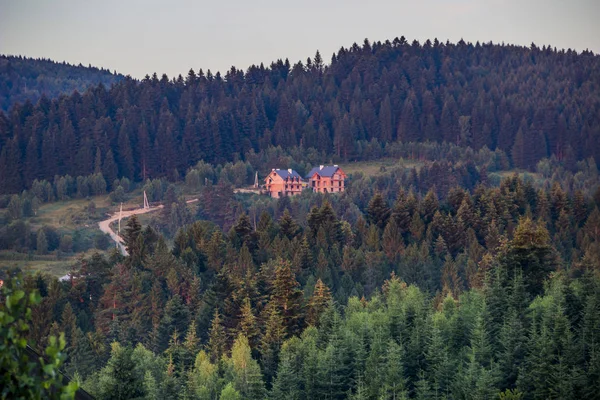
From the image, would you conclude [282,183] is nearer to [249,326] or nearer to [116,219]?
[116,219]

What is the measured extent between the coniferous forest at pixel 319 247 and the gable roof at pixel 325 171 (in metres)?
4.44

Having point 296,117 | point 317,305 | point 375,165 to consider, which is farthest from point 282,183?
point 317,305

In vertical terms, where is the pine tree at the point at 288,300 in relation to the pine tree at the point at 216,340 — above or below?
above

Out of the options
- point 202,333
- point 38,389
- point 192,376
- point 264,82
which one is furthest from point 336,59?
point 38,389

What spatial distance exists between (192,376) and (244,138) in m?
114

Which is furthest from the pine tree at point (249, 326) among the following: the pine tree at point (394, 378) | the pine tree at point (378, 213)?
the pine tree at point (378, 213)

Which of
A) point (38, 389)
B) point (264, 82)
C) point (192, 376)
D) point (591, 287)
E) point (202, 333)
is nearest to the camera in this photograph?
point (38, 389)

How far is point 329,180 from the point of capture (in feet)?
430

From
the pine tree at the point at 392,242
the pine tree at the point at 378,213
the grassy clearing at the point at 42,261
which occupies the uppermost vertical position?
→ the pine tree at the point at 378,213

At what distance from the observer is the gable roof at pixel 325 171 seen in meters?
132

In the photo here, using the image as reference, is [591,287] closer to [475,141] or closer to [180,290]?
[180,290]

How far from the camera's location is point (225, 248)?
238 ft

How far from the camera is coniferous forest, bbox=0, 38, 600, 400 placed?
42.1 metres

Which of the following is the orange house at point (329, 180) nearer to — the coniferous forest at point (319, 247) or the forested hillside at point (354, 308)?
the coniferous forest at point (319, 247)
